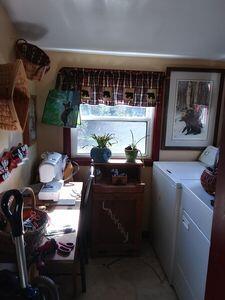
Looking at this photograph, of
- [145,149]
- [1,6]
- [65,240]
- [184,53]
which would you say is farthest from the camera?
[145,149]

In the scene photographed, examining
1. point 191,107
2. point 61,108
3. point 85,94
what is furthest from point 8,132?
point 191,107

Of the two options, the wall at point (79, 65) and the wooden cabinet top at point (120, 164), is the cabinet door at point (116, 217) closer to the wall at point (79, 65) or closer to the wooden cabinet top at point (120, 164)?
the wooden cabinet top at point (120, 164)

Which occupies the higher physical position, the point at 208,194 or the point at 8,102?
the point at 8,102

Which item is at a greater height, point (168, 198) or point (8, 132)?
point (8, 132)

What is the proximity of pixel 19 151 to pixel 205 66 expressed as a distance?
2.02m

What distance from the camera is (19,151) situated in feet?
5.77

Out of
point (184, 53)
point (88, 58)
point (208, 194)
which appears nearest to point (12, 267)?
point (208, 194)

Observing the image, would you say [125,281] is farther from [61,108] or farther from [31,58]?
[31,58]

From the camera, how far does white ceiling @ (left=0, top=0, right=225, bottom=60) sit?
1586 mm

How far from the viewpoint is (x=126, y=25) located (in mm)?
1867

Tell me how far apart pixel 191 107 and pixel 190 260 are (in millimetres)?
1518

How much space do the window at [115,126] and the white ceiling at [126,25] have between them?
58 centimetres

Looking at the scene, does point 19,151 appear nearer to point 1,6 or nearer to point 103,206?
point 1,6

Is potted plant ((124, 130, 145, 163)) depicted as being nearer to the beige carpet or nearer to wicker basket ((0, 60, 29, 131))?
the beige carpet
